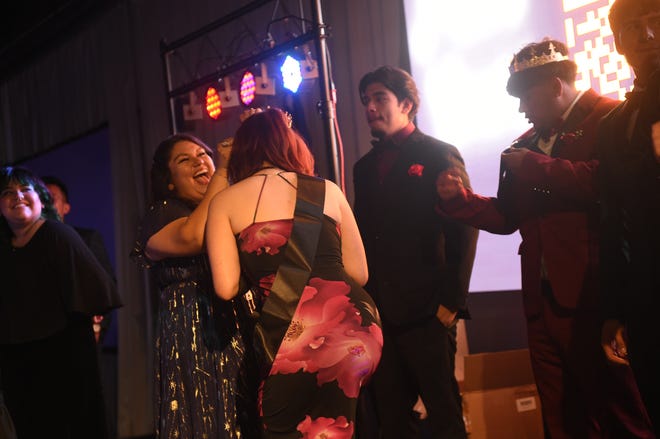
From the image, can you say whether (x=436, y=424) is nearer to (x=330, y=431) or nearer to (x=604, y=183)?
(x=330, y=431)

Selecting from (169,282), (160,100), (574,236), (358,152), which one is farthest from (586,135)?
(160,100)

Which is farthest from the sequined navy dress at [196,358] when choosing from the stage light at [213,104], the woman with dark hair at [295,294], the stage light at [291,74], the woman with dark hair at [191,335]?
the stage light at [213,104]

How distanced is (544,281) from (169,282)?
1.30 m

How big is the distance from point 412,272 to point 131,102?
384 centimetres

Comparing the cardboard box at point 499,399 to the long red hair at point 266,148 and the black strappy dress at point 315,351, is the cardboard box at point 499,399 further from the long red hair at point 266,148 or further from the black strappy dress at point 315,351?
the long red hair at point 266,148

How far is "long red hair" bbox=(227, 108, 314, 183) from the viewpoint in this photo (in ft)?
6.71

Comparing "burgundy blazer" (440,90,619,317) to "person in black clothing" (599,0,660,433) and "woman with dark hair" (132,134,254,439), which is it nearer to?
"person in black clothing" (599,0,660,433)

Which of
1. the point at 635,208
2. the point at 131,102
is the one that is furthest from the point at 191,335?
the point at 131,102

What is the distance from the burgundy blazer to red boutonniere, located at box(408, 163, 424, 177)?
0.43 m

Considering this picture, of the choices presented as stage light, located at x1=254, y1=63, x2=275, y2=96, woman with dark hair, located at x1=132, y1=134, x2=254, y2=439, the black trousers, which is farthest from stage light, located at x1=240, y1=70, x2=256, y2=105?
the black trousers

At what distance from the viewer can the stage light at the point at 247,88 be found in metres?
4.08

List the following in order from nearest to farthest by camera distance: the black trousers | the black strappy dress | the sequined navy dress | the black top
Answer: the black strappy dress, the sequined navy dress, the black trousers, the black top

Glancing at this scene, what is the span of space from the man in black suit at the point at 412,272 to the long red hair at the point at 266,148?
69cm

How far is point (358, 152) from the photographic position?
3.95 metres
